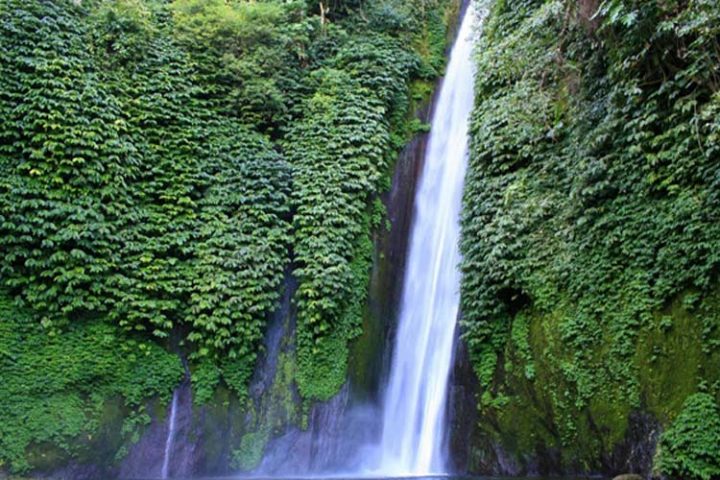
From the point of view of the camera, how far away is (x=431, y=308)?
1034cm

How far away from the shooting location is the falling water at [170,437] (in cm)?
902

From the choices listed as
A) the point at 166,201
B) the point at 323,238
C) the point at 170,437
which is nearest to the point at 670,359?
the point at 323,238

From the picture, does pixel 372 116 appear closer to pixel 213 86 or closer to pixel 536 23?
pixel 213 86

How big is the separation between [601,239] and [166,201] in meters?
7.22

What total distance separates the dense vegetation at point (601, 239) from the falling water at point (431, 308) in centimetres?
90

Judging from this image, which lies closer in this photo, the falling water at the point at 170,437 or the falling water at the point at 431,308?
the falling water at the point at 170,437

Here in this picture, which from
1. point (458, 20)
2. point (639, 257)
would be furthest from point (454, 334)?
point (458, 20)

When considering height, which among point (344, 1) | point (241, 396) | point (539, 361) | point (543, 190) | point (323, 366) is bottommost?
point (241, 396)

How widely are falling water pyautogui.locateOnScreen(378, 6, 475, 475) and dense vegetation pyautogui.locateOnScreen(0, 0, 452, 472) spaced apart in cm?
92

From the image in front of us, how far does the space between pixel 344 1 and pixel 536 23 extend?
7.08 meters

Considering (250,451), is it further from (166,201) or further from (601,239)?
(601,239)

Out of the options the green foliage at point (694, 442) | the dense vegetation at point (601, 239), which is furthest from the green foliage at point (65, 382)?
the green foliage at point (694, 442)

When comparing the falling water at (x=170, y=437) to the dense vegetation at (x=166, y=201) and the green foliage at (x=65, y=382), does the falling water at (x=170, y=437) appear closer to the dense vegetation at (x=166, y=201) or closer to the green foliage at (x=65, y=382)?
the green foliage at (x=65, y=382)

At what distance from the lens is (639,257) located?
22.0 feet
